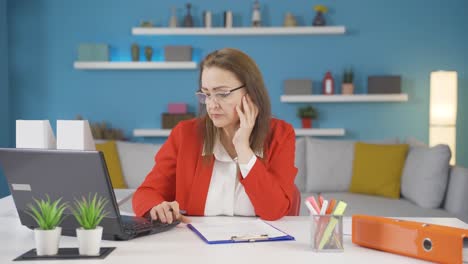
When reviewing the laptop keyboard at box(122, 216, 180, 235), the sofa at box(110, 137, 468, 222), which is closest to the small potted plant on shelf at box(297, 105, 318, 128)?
the sofa at box(110, 137, 468, 222)

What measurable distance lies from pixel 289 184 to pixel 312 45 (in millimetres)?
3645

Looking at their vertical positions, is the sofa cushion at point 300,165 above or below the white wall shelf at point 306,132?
below

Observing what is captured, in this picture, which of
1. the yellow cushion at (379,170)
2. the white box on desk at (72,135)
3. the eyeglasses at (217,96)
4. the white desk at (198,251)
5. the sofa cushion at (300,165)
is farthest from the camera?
the sofa cushion at (300,165)

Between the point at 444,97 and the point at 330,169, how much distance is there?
1.33 m

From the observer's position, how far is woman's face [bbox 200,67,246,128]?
6.78 feet

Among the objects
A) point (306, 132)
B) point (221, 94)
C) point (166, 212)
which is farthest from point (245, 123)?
point (306, 132)

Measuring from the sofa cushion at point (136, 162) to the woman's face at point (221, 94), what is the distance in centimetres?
267

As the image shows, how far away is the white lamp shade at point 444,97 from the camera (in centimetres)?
522

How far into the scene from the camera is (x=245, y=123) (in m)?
2.07

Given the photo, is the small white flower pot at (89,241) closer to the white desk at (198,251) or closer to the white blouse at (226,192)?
the white desk at (198,251)

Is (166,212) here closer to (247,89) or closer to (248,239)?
(248,239)

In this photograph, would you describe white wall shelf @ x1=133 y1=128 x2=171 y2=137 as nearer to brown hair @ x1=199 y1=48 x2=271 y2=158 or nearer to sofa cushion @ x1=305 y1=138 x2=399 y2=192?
sofa cushion @ x1=305 y1=138 x2=399 y2=192

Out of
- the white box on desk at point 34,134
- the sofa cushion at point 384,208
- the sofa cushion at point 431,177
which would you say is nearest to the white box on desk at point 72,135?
the white box on desk at point 34,134

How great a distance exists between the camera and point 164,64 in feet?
18.1
